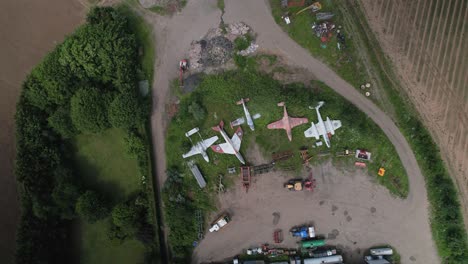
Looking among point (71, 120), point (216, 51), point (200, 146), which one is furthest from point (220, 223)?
point (71, 120)

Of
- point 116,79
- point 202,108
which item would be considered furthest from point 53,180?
point 202,108

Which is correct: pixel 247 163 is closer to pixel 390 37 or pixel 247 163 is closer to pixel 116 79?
pixel 116 79

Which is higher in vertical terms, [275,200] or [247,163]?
[247,163]

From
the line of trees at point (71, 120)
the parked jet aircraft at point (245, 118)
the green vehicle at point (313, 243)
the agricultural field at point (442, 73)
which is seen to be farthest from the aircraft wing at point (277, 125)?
the agricultural field at point (442, 73)

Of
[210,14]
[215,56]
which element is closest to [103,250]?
[215,56]

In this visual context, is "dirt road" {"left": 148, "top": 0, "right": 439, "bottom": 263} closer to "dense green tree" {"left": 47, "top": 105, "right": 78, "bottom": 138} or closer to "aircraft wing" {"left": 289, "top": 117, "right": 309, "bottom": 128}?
"aircraft wing" {"left": 289, "top": 117, "right": 309, "bottom": 128}

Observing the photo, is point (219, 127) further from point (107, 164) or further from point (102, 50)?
point (102, 50)

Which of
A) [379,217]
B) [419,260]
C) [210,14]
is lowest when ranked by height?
[419,260]
